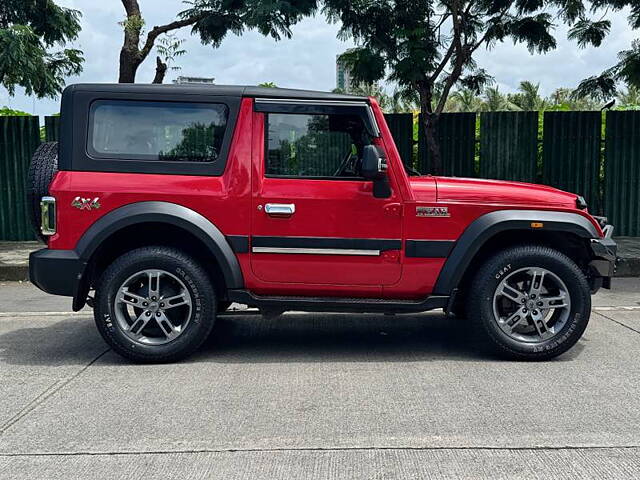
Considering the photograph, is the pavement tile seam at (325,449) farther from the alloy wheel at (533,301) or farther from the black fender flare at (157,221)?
the black fender flare at (157,221)

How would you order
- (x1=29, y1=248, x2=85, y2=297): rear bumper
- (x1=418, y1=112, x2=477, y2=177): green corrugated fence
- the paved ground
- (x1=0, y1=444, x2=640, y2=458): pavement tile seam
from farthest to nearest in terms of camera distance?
(x1=418, y1=112, x2=477, y2=177): green corrugated fence < (x1=29, y1=248, x2=85, y2=297): rear bumper < (x1=0, y1=444, x2=640, y2=458): pavement tile seam < the paved ground

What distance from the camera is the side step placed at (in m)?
5.35

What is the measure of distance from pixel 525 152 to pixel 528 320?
788cm

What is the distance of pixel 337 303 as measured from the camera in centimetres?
535

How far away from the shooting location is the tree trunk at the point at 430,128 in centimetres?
1166

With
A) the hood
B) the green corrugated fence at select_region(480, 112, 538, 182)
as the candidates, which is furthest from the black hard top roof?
the green corrugated fence at select_region(480, 112, 538, 182)

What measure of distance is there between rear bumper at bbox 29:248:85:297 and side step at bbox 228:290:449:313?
3.72ft

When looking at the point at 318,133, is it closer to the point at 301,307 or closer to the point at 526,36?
the point at 301,307

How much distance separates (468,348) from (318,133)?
2.15 m

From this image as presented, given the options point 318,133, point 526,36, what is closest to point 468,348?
point 318,133

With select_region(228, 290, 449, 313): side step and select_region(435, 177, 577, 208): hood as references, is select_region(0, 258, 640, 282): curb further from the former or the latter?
select_region(228, 290, 449, 313): side step

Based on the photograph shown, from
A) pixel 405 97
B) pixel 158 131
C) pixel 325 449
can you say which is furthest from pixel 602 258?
pixel 405 97

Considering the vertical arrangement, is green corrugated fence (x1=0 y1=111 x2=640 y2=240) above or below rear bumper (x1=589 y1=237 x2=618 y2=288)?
above

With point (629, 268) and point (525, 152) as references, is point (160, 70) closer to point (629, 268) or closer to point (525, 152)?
point (525, 152)
